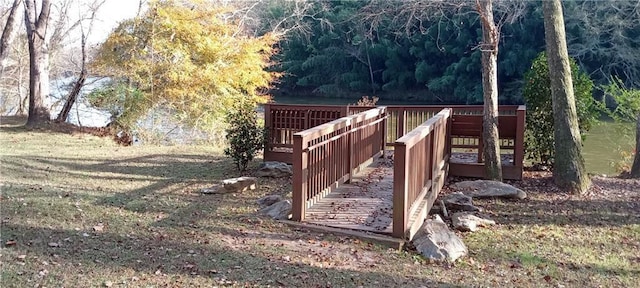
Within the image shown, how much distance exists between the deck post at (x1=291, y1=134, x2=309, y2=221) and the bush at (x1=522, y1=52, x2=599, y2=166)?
5.04 m

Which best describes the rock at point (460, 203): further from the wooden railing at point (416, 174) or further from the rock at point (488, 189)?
the rock at point (488, 189)

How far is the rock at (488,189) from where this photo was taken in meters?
7.55

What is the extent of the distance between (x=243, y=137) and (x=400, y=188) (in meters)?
4.41

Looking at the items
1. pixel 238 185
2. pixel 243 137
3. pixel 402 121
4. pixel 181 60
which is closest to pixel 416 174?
pixel 238 185

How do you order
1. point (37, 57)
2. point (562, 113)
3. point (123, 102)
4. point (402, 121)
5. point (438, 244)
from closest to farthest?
point (438, 244)
point (562, 113)
point (402, 121)
point (37, 57)
point (123, 102)

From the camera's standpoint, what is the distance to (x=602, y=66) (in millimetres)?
29156

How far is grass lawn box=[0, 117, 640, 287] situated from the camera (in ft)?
13.5

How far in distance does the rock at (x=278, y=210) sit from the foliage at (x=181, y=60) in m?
8.85

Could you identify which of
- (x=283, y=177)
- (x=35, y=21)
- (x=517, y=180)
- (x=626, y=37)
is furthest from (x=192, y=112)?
(x=626, y=37)

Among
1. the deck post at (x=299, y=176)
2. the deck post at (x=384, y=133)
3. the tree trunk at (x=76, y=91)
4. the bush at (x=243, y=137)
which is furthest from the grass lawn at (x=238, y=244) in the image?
the tree trunk at (x=76, y=91)

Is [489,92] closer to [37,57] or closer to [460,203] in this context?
[460,203]

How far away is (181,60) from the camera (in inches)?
591

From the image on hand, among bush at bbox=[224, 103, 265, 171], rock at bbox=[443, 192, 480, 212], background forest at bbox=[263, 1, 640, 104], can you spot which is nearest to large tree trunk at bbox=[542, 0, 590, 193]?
rock at bbox=[443, 192, 480, 212]

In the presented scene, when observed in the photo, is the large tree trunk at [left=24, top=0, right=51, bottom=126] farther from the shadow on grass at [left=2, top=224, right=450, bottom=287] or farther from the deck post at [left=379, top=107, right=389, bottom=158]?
the shadow on grass at [left=2, top=224, right=450, bottom=287]
